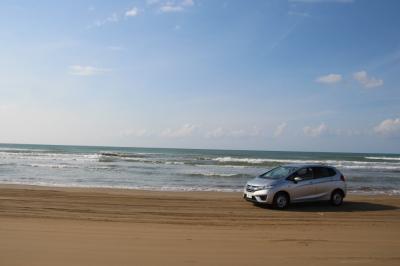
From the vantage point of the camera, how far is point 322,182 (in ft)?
45.3

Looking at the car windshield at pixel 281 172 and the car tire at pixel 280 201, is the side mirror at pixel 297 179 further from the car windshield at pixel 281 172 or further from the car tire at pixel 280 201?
the car tire at pixel 280 201

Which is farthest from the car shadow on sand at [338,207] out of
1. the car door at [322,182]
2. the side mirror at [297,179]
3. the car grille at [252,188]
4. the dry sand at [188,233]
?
the side mirror at [297,179]

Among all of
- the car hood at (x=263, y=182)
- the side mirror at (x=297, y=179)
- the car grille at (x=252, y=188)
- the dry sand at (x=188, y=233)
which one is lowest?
the dry sand at (x=188, y=233)

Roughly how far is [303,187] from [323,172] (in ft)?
3.81

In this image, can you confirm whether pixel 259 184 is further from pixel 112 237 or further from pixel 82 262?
pixel 82 262

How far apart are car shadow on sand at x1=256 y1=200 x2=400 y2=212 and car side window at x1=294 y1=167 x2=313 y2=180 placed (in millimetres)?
945

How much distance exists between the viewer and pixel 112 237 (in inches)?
286

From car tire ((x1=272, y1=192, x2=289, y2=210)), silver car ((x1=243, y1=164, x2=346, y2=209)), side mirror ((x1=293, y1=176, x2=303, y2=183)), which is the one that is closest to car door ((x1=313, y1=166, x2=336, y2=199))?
silver car ((x1=243, y1=164, x2=346, y2=209))

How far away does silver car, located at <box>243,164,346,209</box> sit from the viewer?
42.6 ft

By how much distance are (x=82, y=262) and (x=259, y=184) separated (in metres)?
8.51

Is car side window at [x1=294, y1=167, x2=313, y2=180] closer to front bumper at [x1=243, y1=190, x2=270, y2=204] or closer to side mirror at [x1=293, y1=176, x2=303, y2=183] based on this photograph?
side mirror at [x1=293, y1=176, x2=303, y2=183]

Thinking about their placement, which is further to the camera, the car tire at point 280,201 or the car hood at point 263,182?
the car hood at point 263,182

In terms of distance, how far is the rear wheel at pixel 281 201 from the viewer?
12945 mm

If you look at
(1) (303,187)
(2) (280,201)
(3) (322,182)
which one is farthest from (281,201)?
(3) (322,182)
